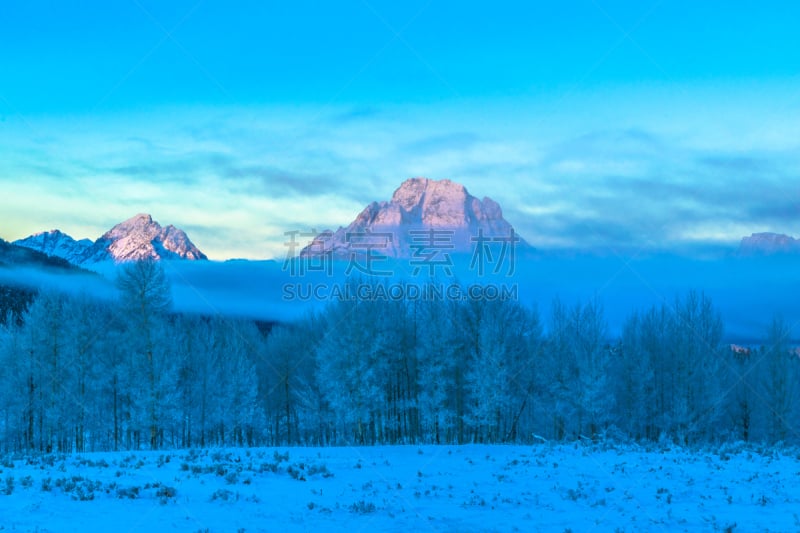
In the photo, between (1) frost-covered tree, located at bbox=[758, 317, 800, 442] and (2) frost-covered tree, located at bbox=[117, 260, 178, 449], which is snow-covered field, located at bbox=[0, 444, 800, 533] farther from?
(1) frost-covered tree, located at bbox=[758, 317, 800, 442]

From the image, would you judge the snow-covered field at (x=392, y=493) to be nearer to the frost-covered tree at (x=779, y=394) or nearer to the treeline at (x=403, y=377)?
the treeline at (x=403, y=377)

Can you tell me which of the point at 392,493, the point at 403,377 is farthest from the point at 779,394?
the point at 392,493

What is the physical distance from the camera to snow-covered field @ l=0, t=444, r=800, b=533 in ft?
45.3

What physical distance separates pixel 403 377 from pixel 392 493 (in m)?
35.0

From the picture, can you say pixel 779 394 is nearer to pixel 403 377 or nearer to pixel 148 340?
pixel 403 377

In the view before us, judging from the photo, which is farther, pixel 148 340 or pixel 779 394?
pixel 779 394

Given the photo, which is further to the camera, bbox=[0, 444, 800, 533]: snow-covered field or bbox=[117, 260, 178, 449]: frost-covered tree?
bbox=[117, 260, 178, 449]: frost-covered tree

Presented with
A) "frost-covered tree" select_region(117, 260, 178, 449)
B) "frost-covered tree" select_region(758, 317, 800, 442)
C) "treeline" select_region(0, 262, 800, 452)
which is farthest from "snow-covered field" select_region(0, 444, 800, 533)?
"frost-covered tree" select_region(758, 317, 800, 442)

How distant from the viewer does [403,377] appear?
5281 cm

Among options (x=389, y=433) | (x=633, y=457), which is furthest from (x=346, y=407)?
(x=633, y=457)

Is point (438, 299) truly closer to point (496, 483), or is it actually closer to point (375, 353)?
point (375, 353)

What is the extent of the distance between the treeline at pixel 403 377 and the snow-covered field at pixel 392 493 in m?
17.6

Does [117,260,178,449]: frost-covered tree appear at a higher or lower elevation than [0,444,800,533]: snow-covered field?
higher

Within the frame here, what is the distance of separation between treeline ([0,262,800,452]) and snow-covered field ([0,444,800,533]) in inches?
692
